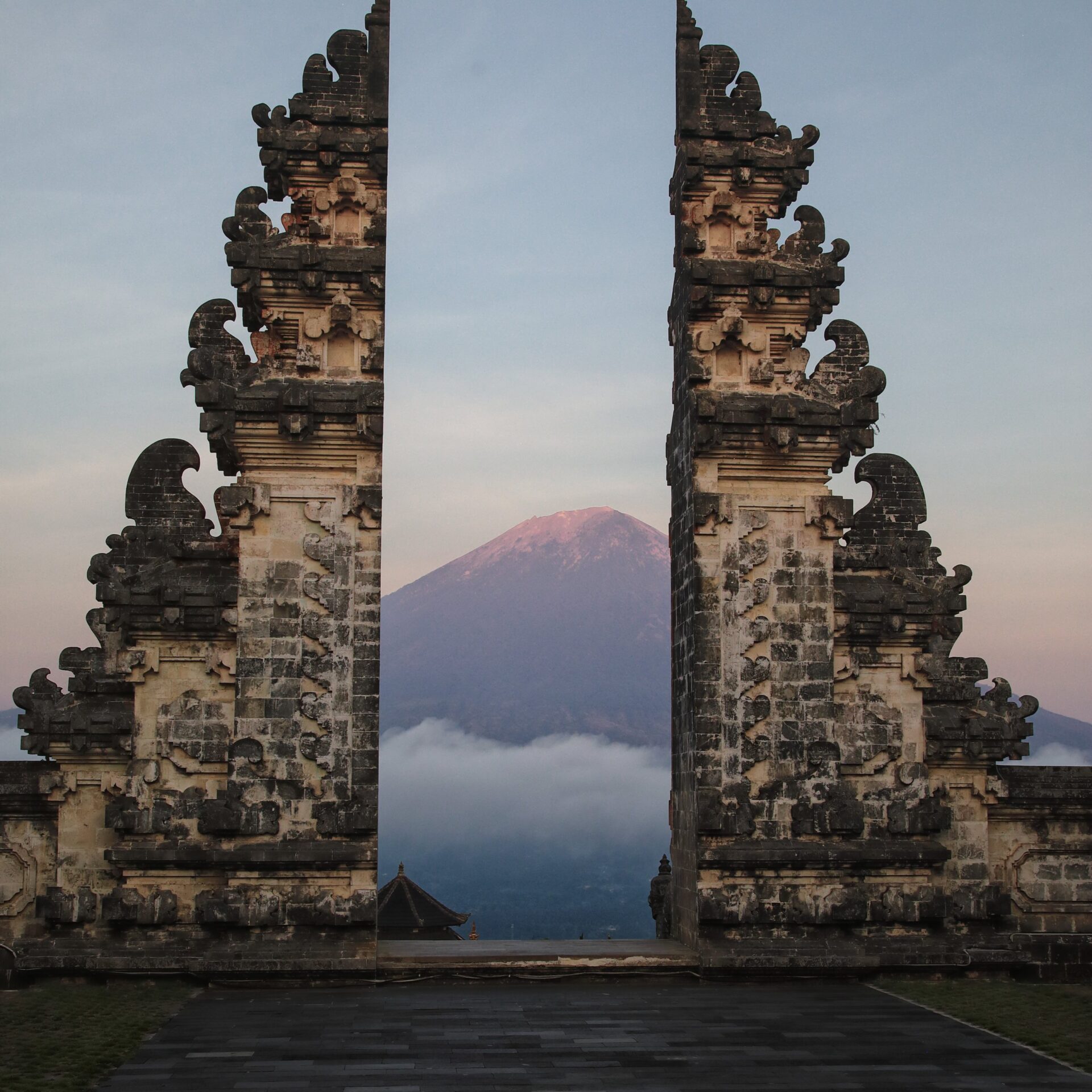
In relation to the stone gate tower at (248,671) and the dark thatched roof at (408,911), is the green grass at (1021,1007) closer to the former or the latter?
the stone gate tower at (248,671)

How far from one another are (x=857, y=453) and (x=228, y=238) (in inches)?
316

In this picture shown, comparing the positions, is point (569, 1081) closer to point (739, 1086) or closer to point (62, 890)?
point (739, 1086)

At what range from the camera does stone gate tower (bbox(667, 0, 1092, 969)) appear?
49.6 feet

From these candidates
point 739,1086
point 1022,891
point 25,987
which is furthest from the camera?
point 1022,891

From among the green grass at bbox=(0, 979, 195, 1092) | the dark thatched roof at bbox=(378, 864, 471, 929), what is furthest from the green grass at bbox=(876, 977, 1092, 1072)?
the dark thatched roof at bbox=(378, 864, 471, 929)

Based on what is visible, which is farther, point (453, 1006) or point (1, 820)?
point (1, 820)

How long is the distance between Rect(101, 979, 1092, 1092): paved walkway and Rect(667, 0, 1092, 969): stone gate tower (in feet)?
4.46

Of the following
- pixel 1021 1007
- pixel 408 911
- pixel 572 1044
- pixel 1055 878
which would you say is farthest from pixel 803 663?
pixel 408 911

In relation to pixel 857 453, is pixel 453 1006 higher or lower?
lower

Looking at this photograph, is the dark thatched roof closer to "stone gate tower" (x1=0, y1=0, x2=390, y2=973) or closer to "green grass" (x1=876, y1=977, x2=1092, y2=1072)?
"stone gate tower" (x1=0, y1=0, x2=390, y2=973)

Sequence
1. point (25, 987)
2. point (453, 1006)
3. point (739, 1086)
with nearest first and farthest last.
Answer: point (739, 1086)
point (453, 1006)
point (25, 987)

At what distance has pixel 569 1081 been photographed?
9.88 meters

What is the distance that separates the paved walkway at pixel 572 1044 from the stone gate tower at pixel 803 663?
4.46ft

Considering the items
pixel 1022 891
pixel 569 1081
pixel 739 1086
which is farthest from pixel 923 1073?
pixel 1022 891
